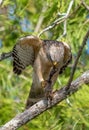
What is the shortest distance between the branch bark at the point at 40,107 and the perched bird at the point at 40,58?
0.35 meters

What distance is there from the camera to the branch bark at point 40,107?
339 centimetres

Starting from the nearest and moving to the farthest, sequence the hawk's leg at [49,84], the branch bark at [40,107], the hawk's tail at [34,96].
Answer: the branch bark at [40,107], the hawk's leg at [49,84], the hawk's tail at [34,96]

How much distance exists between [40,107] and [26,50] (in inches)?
30.8

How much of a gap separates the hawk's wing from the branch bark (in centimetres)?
66

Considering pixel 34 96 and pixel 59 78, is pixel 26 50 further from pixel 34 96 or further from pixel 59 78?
pixel 59 78

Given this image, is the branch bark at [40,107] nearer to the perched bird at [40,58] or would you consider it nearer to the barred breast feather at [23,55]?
the perched bird at [40,58]

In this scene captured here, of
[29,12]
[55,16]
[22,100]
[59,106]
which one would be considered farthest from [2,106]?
[29,12]

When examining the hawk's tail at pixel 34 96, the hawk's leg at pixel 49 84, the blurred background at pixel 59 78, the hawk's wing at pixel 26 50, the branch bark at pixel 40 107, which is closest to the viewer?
the branch bark at pixel 40 107

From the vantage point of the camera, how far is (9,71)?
630cm

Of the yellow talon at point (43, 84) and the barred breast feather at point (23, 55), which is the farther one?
the barred breast feather at point (23, 55)

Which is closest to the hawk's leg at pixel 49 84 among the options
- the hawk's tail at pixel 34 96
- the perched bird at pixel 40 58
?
the perched bird at pixel 40 58

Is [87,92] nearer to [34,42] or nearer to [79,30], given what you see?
[34,42]

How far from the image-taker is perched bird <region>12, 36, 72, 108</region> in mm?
3910

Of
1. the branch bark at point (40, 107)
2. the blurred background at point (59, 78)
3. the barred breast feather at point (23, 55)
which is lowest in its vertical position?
the blurred background at point (59, 78)
